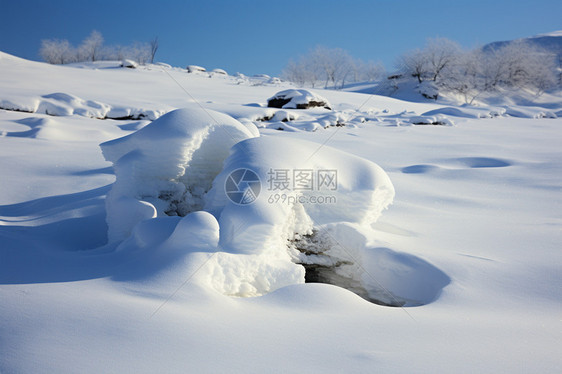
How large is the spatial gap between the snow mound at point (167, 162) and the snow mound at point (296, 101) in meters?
9.66

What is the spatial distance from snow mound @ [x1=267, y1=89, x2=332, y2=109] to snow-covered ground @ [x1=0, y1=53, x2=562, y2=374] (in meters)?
7.75

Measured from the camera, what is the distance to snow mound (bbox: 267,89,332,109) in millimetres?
12859

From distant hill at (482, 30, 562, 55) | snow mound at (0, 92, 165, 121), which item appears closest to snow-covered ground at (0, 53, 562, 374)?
snow mound at (0, 92, 165, 121)

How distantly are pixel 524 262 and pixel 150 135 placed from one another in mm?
2935

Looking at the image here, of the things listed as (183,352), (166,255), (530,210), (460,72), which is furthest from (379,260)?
(460,72)

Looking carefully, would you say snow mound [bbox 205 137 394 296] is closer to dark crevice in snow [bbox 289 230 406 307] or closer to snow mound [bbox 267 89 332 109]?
dark crevice in snow [bbox 289 230 406 307]

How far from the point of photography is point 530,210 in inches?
173


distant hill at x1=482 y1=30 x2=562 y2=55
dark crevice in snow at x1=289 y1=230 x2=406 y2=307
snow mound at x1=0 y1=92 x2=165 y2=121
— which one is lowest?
dark crevice in snow at x1=289 y1=230 x2=406 y2=307

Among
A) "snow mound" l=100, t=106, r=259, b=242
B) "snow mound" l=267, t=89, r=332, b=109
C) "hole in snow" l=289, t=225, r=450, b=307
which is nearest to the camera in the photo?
"hole in snow" l=289, t=225, r=450, b=307

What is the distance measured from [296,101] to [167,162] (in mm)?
10156

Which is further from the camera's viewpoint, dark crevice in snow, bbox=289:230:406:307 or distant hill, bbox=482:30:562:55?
distant hill, bbox=482:30:562:55

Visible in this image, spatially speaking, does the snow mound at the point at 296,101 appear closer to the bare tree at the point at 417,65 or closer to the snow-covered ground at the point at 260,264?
the snow-covered ground at the point at 260,264

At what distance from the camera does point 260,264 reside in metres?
2.30

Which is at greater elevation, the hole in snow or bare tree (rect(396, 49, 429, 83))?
bare tree (rect(396, 49, 429, 83))
